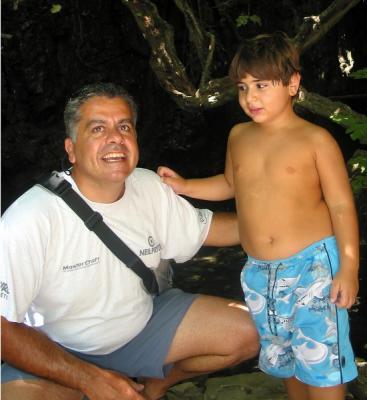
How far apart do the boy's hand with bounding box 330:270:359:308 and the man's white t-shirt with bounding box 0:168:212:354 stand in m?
0.89

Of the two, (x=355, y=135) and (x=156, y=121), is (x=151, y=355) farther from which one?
(x=156, y=121)

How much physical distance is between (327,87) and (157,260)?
4.87 metres

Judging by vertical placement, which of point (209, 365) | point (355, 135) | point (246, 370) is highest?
point (355, 135)

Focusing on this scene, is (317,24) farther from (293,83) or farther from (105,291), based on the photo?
(105,291)

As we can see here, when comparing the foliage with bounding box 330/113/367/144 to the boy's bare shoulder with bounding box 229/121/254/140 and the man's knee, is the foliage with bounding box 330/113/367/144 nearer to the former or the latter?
the boy's bare shoulder with bounding box 229/121/254/140

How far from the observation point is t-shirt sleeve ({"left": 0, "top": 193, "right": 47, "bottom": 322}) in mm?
2375

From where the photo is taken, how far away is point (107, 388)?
249 cm

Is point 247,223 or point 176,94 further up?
point 176,94

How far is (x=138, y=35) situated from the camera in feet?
23.5

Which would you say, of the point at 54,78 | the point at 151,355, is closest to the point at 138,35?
the point at 54,78

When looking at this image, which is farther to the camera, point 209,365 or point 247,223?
point 209,365

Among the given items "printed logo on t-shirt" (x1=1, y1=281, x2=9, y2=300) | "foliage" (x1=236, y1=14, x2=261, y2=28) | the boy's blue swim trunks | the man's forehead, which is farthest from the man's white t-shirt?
"foliage" (x1=236, y1=14, x2=261, y2=28)

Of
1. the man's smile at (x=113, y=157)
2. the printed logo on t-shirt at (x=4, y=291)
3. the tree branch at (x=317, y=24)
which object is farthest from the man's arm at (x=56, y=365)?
the tree branch at (x=317, y=24)

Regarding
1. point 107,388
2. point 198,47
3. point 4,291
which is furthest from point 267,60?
point 198,47
